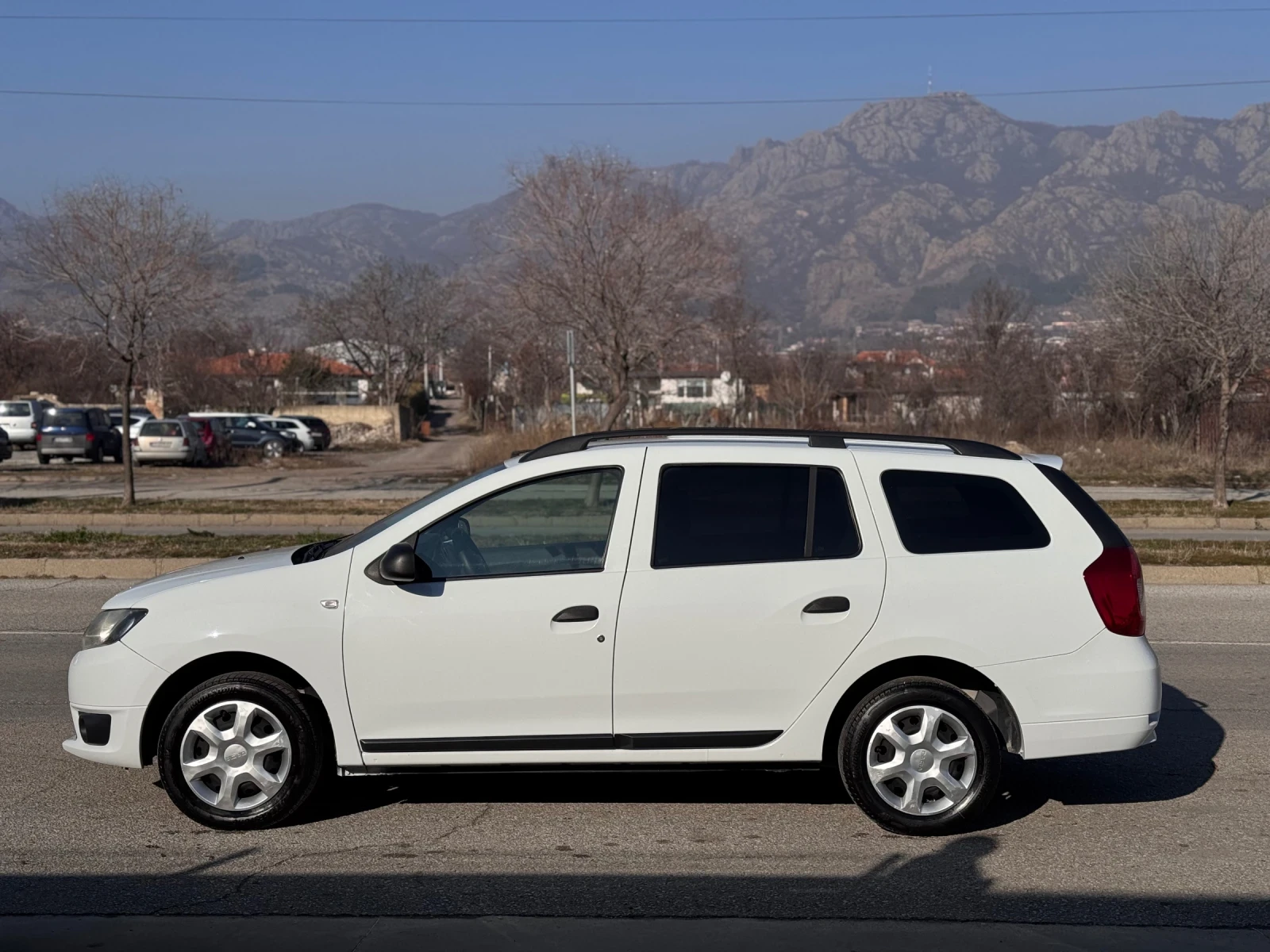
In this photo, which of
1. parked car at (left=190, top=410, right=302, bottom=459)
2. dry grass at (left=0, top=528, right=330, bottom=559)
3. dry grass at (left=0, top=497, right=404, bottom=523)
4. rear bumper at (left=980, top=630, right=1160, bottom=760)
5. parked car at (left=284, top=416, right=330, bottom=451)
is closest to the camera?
rear bumper at (left=980, top=630, right=1160, bottom=760)

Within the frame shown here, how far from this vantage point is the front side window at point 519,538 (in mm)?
5816

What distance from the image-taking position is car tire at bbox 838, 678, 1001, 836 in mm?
5660

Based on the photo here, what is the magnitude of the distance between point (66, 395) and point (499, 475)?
2777 inches

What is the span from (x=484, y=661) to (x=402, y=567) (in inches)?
21.3

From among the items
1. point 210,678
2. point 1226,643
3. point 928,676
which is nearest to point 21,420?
point 1226,643

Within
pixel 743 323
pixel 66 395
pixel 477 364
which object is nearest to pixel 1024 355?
pixel 743 323

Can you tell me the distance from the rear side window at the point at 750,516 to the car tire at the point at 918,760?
2.33ft

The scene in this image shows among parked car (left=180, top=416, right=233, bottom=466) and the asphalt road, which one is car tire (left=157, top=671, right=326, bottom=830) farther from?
parked car (left=180, top=416, right=233, bottom=466)

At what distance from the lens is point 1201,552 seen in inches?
603

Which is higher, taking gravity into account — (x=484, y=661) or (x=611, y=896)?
(x=484, y=661)

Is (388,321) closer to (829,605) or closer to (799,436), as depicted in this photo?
(799,436)

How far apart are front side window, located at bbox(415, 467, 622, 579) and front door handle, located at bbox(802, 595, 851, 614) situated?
932mm

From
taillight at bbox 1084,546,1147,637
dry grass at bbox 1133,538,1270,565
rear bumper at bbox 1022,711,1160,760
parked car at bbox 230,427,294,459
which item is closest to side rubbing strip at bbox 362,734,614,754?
rear bumper at bbox 1022,711,1160,760

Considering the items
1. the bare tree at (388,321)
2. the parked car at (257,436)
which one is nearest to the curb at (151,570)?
the parked car at (257,436)
